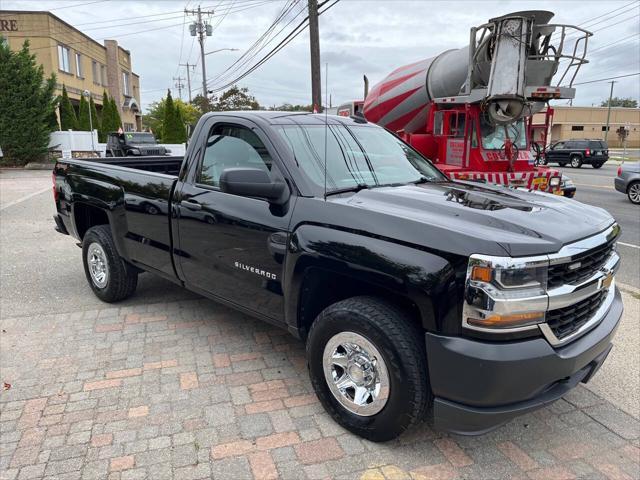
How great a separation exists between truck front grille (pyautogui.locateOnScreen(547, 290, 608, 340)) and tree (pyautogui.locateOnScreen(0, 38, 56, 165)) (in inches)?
1038

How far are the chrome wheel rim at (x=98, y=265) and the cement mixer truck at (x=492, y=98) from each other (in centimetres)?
652

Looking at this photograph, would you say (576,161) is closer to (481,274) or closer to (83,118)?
(83,118)

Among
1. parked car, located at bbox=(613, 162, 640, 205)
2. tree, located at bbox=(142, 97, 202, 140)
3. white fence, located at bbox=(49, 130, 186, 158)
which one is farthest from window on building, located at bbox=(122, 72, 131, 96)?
Result: parked car, located at bbox=(613, 162, 640, 205)

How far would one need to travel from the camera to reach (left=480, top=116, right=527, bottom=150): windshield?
1023 cm

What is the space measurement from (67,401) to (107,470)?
85 centimetres

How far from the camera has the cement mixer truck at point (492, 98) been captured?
9188mm

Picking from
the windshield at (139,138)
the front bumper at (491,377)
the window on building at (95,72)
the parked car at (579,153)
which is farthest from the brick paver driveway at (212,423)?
the window on building at (95,72)

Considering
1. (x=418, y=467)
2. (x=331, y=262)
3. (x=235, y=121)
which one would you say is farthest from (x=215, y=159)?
(x=418, y=467)

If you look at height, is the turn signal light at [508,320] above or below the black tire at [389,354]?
above

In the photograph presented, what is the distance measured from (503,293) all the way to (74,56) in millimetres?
40972

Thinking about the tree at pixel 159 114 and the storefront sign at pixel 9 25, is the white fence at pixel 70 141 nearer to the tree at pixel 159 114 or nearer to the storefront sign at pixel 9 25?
the storefront sign at pixel 9 25

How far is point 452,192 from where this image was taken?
342 centimetres

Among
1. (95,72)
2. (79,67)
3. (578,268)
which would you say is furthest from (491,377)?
(95,72)

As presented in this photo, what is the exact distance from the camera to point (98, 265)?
5.23m
